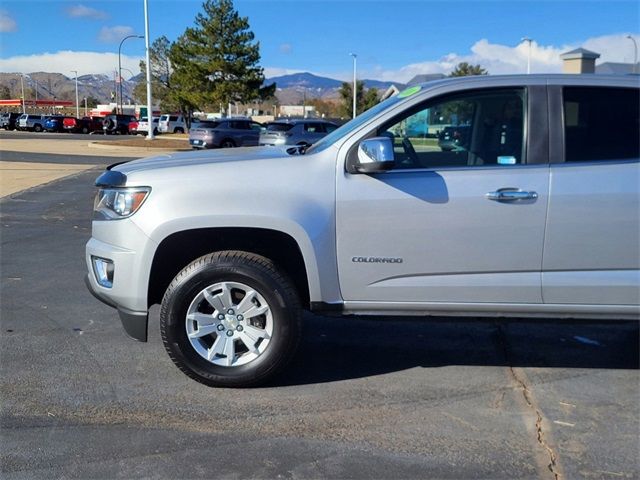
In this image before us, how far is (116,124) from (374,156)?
54.7 metres

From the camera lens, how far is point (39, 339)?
199 inches

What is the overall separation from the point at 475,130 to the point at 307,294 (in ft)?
5.13

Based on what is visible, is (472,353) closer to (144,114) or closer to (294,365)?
(294,365)

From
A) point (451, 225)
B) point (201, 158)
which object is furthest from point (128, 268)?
point (451, 225)

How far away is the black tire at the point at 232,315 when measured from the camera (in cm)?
402

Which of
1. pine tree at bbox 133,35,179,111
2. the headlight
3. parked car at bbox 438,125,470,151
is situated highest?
pine tree at bbox 133,35,179,111

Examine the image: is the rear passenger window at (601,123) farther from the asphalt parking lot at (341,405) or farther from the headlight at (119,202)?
the headlight at (119,202)

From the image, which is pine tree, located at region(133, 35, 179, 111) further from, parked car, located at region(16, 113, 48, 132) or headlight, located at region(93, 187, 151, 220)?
headlight, located at region(93, 187, 151, 220)

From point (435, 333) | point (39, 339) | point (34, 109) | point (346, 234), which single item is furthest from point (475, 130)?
point (34, 109)

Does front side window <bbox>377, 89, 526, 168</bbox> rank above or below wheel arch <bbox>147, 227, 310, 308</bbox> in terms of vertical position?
above

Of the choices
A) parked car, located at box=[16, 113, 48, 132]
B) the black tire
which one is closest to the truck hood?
the black tire

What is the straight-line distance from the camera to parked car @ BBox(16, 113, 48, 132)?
5716cm

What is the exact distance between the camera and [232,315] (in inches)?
162

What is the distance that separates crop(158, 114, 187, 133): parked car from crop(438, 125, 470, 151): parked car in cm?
5493
